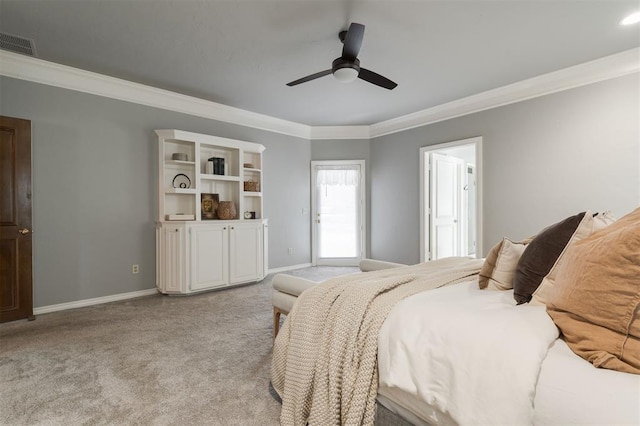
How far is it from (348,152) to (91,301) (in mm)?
4576

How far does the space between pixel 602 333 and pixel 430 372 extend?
552 mm

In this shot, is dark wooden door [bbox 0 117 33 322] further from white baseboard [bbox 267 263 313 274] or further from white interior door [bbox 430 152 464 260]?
white interior door [bbox 430 152 464 260]

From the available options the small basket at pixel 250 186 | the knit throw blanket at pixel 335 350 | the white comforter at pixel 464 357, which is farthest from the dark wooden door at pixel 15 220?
the white comforter at pixel 464 357

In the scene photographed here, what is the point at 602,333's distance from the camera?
95cm

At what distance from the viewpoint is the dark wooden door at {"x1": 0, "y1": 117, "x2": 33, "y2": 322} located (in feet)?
9.88

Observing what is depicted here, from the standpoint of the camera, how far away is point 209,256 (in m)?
4.12

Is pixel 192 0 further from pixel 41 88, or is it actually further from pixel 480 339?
pixel 480 339

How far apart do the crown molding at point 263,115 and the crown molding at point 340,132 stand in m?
0.34

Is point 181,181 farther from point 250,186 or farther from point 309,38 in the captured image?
point 309,38

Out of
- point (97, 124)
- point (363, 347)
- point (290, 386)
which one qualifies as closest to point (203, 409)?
point (290, 386)

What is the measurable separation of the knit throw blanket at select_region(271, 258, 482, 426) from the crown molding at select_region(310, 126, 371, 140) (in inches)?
177

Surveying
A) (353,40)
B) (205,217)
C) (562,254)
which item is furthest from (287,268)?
(562,254)

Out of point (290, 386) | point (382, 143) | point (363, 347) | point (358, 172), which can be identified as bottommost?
point (290, 386)

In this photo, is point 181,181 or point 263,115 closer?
point 181,181
